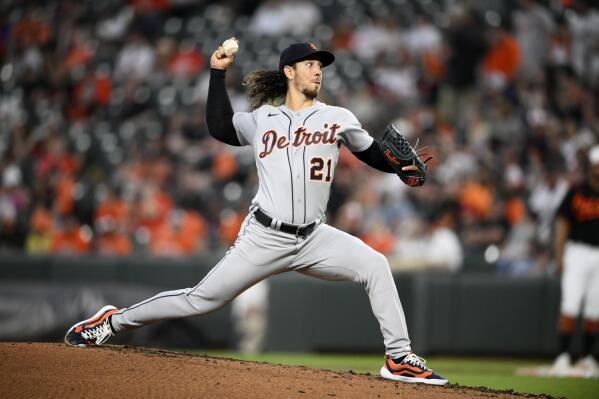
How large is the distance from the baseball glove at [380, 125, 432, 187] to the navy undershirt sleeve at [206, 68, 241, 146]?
36.8 inches

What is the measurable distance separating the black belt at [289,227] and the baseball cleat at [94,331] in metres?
1.10

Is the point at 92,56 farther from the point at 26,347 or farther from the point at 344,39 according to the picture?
the point at 26,347

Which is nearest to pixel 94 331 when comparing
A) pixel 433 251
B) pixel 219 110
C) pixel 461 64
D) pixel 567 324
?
pixel 219 110

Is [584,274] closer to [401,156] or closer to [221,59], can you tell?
[401,156]

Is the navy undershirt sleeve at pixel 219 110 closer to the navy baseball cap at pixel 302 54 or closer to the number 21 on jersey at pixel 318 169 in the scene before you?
the navy baseball cap at pixel 302 54

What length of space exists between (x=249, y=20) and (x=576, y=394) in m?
12.1

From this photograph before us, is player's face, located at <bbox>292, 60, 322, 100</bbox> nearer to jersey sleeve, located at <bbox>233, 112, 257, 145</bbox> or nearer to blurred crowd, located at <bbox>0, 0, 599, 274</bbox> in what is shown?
jersey sleeve, located at <bbox>233, 112, 257, 145</bbox>

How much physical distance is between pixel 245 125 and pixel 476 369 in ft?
15.5

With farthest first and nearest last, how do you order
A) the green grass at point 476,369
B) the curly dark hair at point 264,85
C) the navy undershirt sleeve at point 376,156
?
1. the green grass at point 476,369
2. the curly dark hair at point 264,85
3. the navy undershirt sleeve at point 376,156

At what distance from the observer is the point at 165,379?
5004 millimetres

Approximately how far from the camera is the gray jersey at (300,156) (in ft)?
Answer: 17.9

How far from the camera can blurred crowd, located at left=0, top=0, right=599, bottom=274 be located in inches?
492

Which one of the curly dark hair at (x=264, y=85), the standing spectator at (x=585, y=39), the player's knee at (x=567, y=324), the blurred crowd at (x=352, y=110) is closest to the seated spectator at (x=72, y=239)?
the blurred crowd at (x=352, y=110)

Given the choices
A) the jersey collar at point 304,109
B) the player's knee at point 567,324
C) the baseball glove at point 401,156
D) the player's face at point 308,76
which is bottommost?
the player's knee at point 567,324
